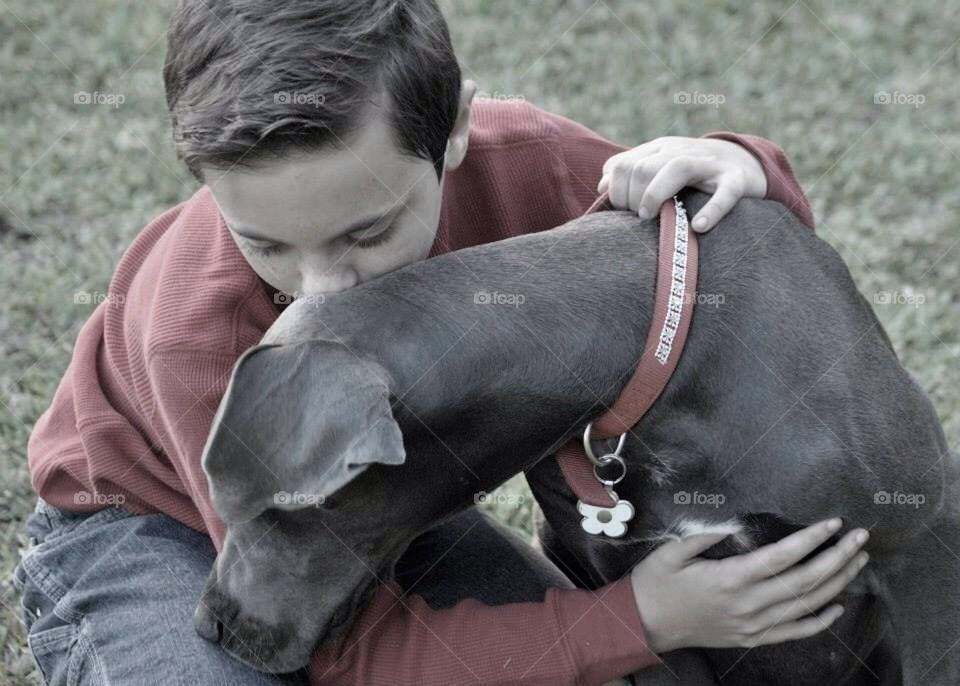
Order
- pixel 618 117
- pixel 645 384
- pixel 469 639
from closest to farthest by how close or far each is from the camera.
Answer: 1. pixel 645 384
2. pixel 469 639
3. pixel 618 117

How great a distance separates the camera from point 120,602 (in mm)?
3250

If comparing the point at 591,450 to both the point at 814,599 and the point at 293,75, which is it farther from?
the point at 293,75

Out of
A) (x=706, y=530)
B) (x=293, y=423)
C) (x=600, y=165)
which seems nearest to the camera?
(x=293, y=423)

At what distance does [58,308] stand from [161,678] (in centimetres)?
236

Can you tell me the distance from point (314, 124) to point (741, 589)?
129cm

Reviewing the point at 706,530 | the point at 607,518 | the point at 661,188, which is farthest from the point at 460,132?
the point at 706,530

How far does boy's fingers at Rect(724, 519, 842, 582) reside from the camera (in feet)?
9.16

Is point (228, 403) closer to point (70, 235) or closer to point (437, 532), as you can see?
point (437, 532)

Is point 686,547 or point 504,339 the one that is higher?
point 504,339

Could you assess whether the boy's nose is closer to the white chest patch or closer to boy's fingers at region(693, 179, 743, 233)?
boy's fingers at region(693, 179, 743, 233)

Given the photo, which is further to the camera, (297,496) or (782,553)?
(782,553)

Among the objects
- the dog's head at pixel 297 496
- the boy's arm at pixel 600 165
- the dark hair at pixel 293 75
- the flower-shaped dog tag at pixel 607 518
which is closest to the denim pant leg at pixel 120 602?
the dog's head at pixel 297 496

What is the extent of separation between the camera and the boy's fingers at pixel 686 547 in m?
2.90

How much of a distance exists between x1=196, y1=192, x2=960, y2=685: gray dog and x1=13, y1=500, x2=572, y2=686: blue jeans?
0.20 meters
